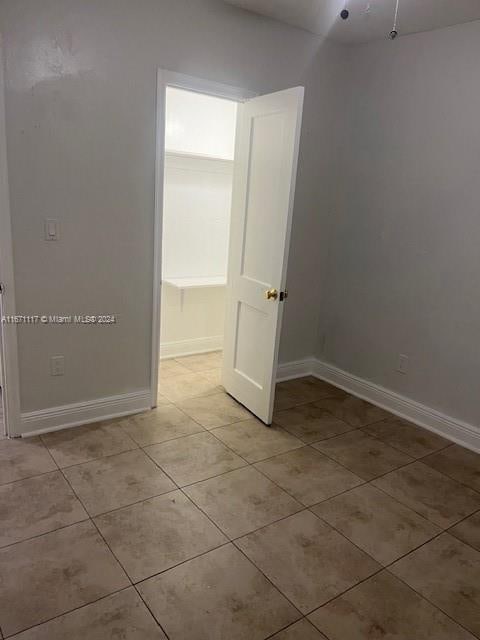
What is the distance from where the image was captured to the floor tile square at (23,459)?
2.46 meters

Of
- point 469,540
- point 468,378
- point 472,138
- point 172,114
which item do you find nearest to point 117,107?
point 172,114

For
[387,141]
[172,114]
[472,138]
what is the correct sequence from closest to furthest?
1. [472,138]
2. [387,141]
3. [172,114]

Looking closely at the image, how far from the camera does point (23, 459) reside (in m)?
2.59

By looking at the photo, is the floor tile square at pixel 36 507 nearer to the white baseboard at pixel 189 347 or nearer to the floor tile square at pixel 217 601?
the floor tile square at pixel 217 601

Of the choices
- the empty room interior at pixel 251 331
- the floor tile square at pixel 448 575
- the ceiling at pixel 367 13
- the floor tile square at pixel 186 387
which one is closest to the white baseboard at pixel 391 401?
the empty room interior at pixel 251 331

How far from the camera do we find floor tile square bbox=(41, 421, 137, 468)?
2.65 meters

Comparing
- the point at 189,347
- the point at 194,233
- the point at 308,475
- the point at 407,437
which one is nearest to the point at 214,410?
the point at 308,475

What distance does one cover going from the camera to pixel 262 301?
10.2 feet

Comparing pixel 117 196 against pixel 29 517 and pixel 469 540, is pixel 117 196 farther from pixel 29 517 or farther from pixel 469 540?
pixel 469 540

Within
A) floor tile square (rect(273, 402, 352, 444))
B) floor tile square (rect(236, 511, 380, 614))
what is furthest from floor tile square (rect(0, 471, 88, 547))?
floor tile square (rect(273, 402, 352, 444))

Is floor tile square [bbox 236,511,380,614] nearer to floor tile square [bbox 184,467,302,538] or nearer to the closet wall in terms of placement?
floor tile square [bbox 184,467,302,538]

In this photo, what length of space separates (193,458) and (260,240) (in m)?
1.44

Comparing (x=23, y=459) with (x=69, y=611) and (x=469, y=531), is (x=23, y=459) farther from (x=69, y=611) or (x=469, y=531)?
(x=469, y=531)

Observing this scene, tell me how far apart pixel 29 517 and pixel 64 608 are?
0.56 metres
